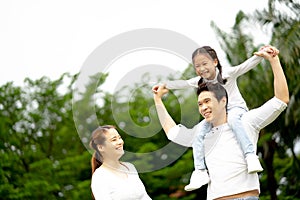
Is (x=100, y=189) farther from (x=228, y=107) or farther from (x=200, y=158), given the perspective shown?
(x=228, y=107)

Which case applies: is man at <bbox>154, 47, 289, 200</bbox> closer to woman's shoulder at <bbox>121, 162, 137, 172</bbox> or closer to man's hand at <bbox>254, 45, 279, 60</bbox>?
man's hand at <bbox>254, 45, 279, 60</bbox>

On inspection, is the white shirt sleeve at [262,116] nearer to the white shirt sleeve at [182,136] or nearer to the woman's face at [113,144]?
the white shirt sleeve at [182,136]

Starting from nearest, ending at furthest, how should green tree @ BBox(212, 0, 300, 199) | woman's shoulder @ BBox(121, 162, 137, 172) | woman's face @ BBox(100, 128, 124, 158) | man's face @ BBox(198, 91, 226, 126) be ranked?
1. man's face @ BBox(198, 91, 226, 126)
2. woman's face @ BBox(100, 128, 124, 158)
3. woman's shoulder @ BBox(121, 162, 137, 172)
4. green tree @ BBox(212, 0, 300, 199)

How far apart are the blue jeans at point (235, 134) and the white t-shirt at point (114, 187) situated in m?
0.56

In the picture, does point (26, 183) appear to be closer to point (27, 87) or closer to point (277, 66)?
point (27, 87)

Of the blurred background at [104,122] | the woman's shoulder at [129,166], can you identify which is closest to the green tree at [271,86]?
the blurred background at [104,122]

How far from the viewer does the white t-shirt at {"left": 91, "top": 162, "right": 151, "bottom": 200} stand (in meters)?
4.37

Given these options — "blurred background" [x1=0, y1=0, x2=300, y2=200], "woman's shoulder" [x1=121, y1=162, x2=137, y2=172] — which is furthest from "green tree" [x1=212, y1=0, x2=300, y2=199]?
"woman's shoulder" [x1=121, y1=162, x2=137, y2=172]

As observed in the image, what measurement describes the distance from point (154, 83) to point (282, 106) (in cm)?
111

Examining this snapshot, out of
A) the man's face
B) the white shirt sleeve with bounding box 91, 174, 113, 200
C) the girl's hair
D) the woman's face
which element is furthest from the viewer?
the woman's face

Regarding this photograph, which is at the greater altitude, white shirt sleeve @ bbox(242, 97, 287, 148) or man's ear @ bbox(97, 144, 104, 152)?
man's ear @ bbox(97, 144, 104, 152)

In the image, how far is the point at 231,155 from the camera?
3920 millimetres

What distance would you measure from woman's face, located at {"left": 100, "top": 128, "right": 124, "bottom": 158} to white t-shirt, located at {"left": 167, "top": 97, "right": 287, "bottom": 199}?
2.23 feet

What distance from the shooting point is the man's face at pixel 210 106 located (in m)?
3.93
